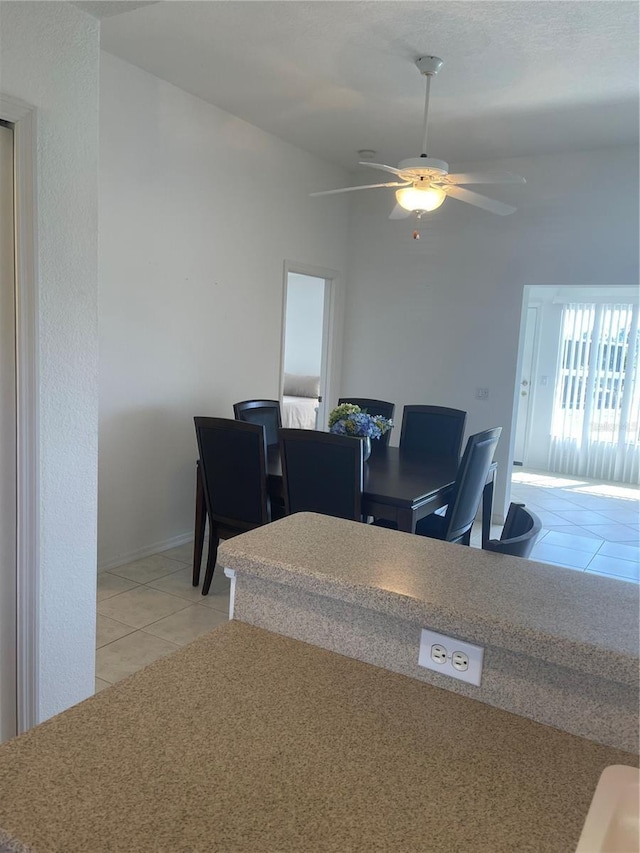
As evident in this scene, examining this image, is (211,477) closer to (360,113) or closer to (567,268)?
(360,113)

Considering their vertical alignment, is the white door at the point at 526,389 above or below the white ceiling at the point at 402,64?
below

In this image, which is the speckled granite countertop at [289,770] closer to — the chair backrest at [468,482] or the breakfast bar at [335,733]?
the breakfast bar at [335,733]

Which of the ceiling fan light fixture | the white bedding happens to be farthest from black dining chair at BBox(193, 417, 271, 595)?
the white bedding

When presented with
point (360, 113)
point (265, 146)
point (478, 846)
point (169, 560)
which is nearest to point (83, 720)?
point (478, 846)

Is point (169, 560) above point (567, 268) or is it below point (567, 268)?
below

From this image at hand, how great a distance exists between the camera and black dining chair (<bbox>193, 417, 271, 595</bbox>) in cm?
340

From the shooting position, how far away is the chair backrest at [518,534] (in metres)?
1.64

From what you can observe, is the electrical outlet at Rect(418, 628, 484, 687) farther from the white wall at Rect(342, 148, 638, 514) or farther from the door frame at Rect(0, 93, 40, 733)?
the white wall at Rect(342, 148, 638, 514)

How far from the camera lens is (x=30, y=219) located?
193cm

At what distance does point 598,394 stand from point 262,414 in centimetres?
452

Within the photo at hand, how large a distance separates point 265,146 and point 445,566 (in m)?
4.35

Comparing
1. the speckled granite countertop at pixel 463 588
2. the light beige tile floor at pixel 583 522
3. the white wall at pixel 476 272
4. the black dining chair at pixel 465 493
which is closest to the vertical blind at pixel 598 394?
the light beige tile floor at pixel 583 522

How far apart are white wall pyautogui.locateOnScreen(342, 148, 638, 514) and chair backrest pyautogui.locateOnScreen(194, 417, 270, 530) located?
255cm

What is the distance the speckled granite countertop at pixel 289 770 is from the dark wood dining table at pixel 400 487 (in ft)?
6.38
